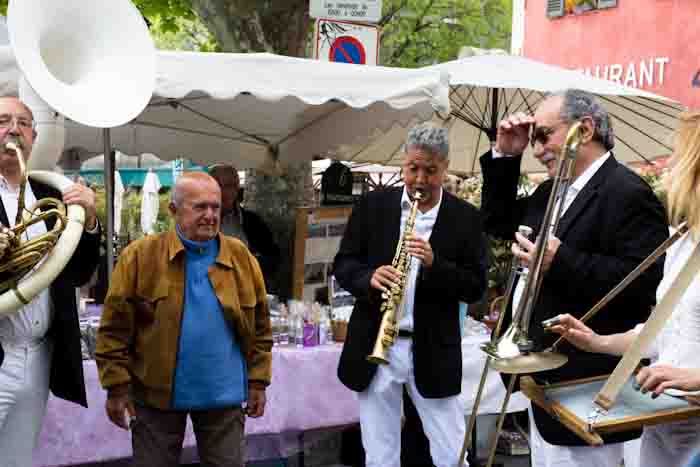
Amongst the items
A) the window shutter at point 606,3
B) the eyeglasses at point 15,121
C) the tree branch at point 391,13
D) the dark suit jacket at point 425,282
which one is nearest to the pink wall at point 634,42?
the window shutter at point 606,3

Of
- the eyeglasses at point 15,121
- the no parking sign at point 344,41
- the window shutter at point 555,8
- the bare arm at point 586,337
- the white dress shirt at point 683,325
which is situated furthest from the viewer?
the window shutter at point 555,8

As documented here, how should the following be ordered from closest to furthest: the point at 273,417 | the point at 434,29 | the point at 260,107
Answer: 1. the point at 273,417
2. the point at 260,107
3. the point at 434,29

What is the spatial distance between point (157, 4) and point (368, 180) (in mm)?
4182

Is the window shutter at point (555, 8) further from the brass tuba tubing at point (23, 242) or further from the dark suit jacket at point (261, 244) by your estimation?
the brass tuba tubing at point (23, 242)

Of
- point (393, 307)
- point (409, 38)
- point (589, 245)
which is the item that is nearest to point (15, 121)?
point (393, 307)

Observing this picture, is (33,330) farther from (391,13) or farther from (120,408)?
(391,13)

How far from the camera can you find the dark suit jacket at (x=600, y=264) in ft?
10.4

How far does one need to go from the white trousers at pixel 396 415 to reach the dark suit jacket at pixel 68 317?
4.16ft

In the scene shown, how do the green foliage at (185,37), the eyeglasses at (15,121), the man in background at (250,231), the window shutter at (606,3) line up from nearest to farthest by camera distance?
the eyeglasses at (15,121), the man in background at (250,231), the window shutter at (606,3), the green foliage at (185,37)

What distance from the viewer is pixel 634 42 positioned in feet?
51.6

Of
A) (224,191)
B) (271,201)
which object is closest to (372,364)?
(224,191)

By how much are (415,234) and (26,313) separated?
5.27 ft

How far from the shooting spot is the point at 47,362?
354 centimetres

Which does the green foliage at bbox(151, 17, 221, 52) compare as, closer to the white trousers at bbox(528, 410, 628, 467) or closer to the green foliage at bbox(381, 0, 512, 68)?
the green foliage at bbox(381, 0, 512, 68)
